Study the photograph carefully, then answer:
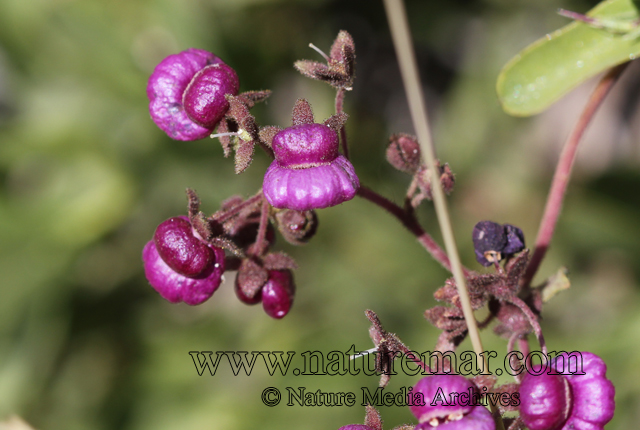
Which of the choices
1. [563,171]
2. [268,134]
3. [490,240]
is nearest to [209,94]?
[268,134]

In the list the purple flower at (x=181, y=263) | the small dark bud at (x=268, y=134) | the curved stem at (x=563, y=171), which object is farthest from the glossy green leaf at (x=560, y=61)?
the purple flower at (x=181, y=263)

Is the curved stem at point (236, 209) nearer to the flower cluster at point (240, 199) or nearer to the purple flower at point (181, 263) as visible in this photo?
the flower cluster at point (240, 199)

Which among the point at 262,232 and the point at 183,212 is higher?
the point at 183,212

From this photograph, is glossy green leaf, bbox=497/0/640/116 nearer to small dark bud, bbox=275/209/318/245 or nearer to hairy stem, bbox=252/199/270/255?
small dark bud, bbox=275/209/318/245

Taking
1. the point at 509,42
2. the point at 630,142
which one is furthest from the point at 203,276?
the point at 630,142

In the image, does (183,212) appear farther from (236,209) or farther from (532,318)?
(532,318)

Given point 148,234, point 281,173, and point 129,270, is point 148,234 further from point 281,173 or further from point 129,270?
point 281,173
